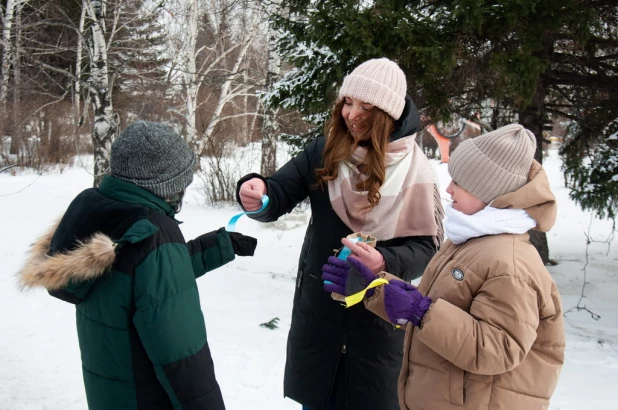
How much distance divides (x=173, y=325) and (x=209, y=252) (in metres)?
0.43

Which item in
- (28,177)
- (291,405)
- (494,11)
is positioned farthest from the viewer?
(28,177)

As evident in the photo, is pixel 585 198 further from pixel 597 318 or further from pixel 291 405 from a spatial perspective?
pixel 291 405

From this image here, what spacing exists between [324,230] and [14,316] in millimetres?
3636

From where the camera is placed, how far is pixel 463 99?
22.1ft

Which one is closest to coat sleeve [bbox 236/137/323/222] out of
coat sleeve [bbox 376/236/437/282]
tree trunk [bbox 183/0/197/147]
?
coat sleeve [bbox 376/236/437/282]

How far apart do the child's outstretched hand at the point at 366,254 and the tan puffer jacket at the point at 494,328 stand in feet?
0.57

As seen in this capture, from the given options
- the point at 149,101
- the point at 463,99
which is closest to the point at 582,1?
the point at 463,99

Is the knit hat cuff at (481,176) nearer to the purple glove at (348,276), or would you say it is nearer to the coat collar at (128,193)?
the purple glove at (348,276)

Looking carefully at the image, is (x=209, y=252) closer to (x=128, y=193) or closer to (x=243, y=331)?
(x=128, y=193)

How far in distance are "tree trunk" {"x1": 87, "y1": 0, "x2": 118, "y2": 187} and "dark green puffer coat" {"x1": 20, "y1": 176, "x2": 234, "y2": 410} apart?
752cm

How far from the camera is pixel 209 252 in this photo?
197cm

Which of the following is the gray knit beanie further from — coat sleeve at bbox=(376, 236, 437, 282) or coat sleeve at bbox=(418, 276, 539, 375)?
coat sleeve at bbox=(418, 276, 539, 375)

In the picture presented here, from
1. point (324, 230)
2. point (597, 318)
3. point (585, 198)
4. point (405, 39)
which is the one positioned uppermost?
point (405, 39)

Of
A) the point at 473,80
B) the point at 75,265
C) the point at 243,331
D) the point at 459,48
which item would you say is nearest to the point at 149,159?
the point at 75,265
